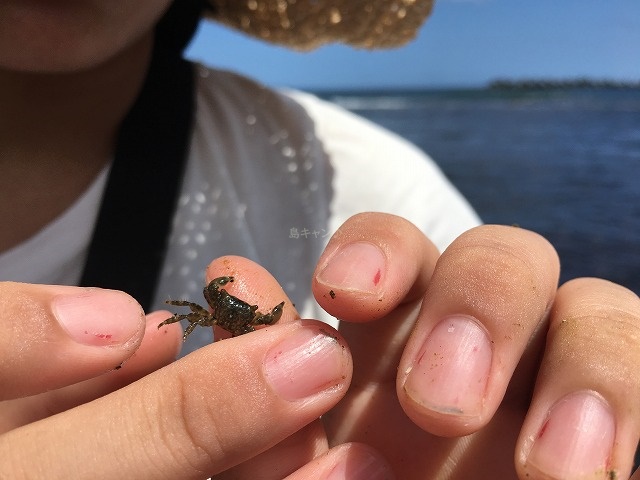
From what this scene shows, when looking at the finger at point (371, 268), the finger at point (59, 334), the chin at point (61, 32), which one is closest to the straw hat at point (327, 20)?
the chin at point (61, 32)

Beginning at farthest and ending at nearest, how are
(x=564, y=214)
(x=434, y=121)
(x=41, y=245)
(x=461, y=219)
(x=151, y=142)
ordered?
(x=434, y=121), (x=564, y=214), (x=461, y=219), (x=151, y=142), (x=41, y=245)

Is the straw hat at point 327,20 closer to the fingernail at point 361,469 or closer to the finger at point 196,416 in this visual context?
the finger at point 196,416

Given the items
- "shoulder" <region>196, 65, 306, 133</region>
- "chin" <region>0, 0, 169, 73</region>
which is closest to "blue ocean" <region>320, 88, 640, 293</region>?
"shoulder" <region>196, 65, 306, 133</region>

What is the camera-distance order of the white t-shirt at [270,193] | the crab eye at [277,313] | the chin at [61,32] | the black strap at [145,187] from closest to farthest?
the crab eye at [277,313] < the chin at [61,32] < the black strap at [145,187] < the white t-shirt at [270,193]

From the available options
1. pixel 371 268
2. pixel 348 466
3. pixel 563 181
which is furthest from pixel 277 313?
pixel 563 181

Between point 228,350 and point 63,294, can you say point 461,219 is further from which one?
point 63,294

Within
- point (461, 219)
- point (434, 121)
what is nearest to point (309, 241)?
point (461, 219)

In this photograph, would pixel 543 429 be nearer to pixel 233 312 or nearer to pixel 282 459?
pixel 282 459
